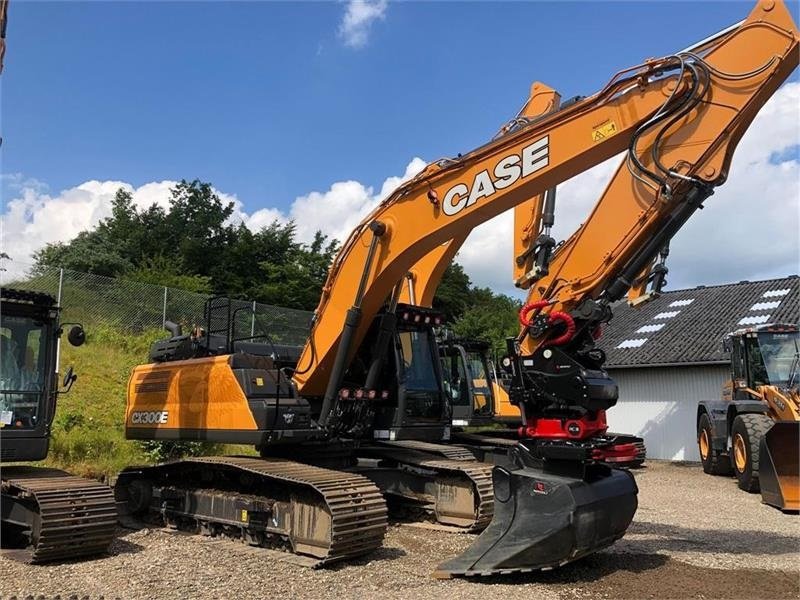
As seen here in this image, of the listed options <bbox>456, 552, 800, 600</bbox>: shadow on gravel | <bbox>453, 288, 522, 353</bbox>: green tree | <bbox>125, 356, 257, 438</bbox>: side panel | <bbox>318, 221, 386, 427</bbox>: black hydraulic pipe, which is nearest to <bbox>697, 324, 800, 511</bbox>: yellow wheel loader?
<bbox>456, 552, 800, 600</bbox>: shadow on gravel

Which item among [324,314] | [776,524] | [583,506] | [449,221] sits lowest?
[776,524]

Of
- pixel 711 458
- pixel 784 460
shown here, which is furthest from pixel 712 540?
pixel 711 458

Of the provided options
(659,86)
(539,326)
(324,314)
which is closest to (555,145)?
(659,86)

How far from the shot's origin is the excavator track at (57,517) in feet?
22.0

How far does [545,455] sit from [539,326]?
1120 mm

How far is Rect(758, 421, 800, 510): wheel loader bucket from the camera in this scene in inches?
414

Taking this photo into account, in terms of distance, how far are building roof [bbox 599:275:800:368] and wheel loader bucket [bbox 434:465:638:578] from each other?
15.7m

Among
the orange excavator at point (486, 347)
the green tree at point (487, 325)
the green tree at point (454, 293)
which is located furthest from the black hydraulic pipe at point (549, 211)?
the green tree at point (454, 293)

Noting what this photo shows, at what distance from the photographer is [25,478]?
7512 millimetres

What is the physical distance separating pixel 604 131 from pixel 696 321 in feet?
61.3

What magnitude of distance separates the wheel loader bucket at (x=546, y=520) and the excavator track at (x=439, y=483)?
2.12 m

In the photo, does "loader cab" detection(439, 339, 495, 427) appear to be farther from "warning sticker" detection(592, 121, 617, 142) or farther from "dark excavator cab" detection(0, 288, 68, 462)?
"dark excavator cab" detection(0, 288, 68, 462)

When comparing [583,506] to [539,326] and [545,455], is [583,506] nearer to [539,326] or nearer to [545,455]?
[545,455]

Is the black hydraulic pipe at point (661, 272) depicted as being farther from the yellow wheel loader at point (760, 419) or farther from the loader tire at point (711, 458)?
the loader tire at point (711, 458)
